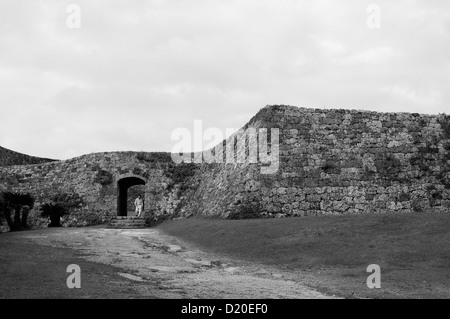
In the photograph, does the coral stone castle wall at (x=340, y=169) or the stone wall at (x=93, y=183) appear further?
the stone wall at (x=93, y=183)

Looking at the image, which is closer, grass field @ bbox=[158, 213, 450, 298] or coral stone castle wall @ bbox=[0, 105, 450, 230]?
grass field @ bbox=[158, 213, 450, 298]

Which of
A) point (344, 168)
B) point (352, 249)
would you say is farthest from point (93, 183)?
point (352, 249)

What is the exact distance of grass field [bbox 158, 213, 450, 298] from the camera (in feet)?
32.5

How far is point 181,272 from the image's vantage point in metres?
11.3

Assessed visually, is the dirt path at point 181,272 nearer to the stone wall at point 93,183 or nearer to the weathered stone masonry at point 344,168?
the weathered stone masonry at point 344,168

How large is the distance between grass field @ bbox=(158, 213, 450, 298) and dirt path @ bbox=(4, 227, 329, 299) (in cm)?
74

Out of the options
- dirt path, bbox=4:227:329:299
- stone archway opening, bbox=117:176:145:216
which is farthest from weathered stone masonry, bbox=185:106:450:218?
stone archway opening, bbox=117:176:145:216

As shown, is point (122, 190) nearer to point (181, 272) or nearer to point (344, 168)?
point (344, 168)

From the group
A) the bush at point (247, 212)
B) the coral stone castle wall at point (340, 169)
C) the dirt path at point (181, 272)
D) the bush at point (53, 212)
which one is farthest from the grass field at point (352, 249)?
the bush at point (53, 212)

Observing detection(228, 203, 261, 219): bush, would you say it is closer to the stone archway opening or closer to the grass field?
the grass field

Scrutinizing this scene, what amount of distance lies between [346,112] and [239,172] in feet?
22.4

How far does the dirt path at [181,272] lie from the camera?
8633 mm

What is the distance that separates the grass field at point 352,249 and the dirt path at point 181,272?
2.44ft
